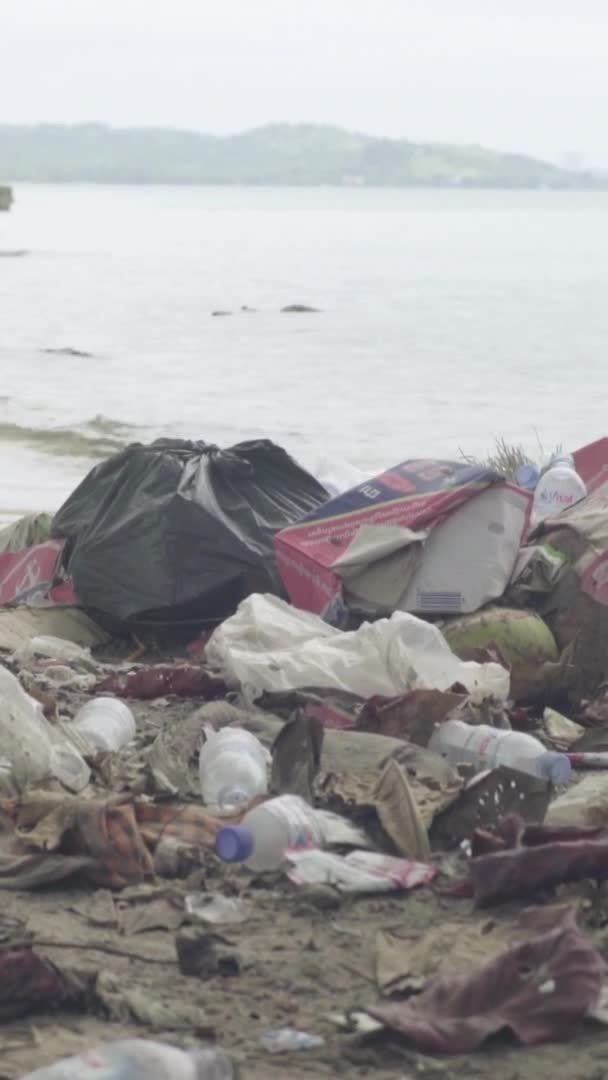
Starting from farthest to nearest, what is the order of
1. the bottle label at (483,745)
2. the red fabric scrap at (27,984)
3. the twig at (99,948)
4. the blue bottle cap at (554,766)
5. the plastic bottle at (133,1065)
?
1. the bottle label at (483,745)
2. the blue bottle cap at (554,766)
3. the twig at (99,948)
4. the red fabric scrap at (27,984)
5. the plastic bottle at (133,1065)

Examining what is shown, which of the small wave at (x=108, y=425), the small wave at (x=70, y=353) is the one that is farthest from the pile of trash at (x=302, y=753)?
the small wave at (x=70, y=353)

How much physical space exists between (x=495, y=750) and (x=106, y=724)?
0.91 meters

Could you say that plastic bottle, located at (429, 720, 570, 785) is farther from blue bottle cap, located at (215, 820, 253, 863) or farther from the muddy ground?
blue bottle cap, located at (215, 820, 253, 863)

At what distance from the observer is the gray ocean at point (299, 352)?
1291cm

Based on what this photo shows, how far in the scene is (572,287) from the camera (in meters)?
36.9

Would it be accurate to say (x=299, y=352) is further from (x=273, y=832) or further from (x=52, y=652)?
(x=273, y=832)

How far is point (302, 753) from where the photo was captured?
3.33 metres

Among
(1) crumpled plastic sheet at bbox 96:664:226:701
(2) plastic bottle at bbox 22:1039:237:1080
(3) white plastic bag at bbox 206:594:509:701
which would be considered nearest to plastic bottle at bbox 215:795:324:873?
(2) plastic bottle at bbox 22:1039:237:1080

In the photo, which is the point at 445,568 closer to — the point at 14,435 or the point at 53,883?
the point at 53,883

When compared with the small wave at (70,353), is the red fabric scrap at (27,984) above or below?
above

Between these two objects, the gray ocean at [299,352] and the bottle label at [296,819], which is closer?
the bottle label at [296,819]

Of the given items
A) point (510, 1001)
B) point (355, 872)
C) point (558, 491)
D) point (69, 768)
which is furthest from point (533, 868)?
point (558, 491)

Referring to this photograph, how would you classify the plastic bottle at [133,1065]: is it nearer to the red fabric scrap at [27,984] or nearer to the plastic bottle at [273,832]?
the red fabric scrap at [27,984]

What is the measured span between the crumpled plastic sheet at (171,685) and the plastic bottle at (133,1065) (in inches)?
83.4
